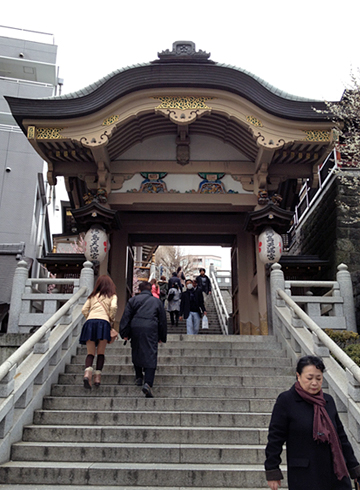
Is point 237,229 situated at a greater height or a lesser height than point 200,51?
lesser

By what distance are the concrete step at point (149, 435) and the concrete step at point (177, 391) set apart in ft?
3.19

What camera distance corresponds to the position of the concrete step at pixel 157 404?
5801 millimetres

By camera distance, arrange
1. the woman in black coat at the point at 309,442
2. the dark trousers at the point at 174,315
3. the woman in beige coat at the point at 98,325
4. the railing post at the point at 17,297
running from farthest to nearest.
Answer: the dark trousers at the point at 174,315
the railing post at the point at 17,297
the woman in beige coat at the point at 98,325
the woman in black coat at the point at 309,442

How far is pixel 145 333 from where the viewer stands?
6230 millimetres

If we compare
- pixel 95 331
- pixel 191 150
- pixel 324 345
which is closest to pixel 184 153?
pixel 191 150

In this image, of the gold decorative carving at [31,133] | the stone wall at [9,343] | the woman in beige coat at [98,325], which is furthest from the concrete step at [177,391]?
the gold decorative carving at [31,133]

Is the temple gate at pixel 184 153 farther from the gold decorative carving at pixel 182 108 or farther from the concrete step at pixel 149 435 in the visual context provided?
the concrete step at pixel 149 435

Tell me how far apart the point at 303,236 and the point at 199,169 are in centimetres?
574

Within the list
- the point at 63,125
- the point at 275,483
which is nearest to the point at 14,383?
the point at 275,483

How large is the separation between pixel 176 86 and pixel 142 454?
806cm

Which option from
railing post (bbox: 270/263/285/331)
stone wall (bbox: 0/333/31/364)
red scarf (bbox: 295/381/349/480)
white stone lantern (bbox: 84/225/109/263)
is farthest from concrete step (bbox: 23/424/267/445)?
white stone lantern (bbox: 84/225/109/263)

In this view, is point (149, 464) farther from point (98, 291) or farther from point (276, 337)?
point (276, 337)

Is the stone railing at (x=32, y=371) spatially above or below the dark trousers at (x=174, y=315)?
below

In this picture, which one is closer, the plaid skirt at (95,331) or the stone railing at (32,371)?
the stone railing at (32,371)
